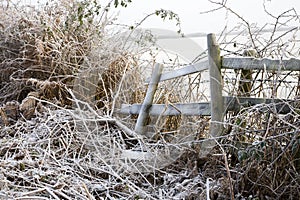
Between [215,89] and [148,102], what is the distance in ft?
2.15

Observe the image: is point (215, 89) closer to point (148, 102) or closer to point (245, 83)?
point (245, 83)

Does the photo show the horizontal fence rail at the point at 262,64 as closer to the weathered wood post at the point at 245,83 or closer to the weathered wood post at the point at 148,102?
the weathered wood post at the point at 245,83

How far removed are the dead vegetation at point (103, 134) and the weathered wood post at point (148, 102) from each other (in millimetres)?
87

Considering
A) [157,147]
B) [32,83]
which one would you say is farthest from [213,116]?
[32,83]

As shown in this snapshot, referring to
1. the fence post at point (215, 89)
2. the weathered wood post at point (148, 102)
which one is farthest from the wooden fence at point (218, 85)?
the weathered wood post at point (148, 102)

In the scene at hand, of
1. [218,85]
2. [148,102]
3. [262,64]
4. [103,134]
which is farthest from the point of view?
[148,102]

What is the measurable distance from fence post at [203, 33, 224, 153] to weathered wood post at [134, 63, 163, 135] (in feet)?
2.02

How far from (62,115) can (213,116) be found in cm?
88

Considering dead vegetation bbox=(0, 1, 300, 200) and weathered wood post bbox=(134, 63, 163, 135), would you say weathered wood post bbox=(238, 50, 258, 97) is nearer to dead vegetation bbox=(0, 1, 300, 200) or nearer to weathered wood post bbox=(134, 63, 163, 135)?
dead vegetation bbox=(0, 1, 300, 200)

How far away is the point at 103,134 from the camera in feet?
7.77

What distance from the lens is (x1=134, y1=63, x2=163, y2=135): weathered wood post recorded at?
2.58 metres

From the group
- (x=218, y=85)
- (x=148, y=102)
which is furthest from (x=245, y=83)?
(x=148, y=102)

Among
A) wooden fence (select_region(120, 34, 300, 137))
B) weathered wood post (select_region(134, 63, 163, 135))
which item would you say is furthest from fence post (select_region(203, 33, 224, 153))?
weathered wood post (select_region(134, 63, 163, 135))

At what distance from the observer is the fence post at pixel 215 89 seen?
2.00 m
